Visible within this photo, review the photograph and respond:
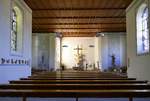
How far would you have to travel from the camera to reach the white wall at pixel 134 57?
10.0 metres

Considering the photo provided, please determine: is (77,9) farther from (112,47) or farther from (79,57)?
(79,57)

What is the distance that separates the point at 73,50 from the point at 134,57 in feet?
65.2

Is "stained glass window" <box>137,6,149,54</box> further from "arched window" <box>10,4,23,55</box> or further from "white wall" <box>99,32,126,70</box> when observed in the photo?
"white wall" <box>99,32,126,70</box>

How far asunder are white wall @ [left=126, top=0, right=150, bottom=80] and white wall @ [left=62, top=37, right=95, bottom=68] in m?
18.4

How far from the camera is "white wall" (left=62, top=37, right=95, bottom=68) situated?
31.3 meters

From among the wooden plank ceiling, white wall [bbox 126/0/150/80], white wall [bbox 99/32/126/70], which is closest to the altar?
white wall [bbox 99/32/126/70]

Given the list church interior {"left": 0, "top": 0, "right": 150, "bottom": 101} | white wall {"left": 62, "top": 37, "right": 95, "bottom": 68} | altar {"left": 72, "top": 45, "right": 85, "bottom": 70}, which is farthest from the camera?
white wall {"left": 62, "top": 37, "right": 95, "bottom": 68}

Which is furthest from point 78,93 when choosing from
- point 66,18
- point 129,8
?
point 66,18

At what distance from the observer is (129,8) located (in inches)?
495

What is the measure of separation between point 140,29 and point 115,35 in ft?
39.9

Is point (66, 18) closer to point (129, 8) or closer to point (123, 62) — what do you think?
point (129, 8)

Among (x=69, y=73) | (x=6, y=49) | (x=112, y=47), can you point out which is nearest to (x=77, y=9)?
(x=69, y=73)

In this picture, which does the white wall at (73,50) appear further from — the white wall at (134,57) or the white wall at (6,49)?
the white wall at (6,49)

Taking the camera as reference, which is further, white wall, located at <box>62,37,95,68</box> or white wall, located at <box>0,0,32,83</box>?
white wall, located at <box>62,37,95,68</box>
